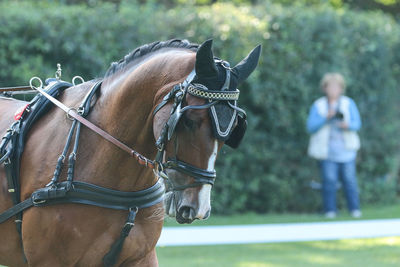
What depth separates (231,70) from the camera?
335 cm

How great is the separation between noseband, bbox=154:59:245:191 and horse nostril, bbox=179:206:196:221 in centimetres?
10

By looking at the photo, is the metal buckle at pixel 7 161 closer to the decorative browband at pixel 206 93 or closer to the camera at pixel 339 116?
the decorative browband at pixel 206 93

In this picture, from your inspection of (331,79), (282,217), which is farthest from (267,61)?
(282,217)

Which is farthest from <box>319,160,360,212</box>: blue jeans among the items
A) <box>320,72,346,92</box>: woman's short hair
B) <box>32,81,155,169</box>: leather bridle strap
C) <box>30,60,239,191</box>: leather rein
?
<box>30,60,239,191</box>: leather rein

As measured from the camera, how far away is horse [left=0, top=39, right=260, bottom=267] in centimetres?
317

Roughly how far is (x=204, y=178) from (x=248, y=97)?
21.2 ft

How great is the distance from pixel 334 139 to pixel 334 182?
636 mm

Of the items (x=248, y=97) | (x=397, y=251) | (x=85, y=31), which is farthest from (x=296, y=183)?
(x=85, y=31)

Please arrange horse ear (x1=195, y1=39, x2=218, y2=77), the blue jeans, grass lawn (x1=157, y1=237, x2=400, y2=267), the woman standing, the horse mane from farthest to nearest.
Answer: the blue jeans
the woman standing
grass lawn (x1=157, y1=237, x2=400, y2=267)
the horse mane
horse ear (x1=195, y1=39, x2=218, y2=77)

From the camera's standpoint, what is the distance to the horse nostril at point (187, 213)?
312 centimetres

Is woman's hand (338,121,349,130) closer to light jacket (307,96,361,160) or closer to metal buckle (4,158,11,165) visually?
light jacket (307,96,361,160)

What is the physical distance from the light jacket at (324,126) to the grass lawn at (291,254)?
190 centimetres

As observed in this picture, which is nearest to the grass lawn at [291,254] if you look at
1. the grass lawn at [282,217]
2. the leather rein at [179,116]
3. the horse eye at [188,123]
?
the grass lawn at [282,217]

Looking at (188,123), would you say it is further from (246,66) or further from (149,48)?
(149,48)
